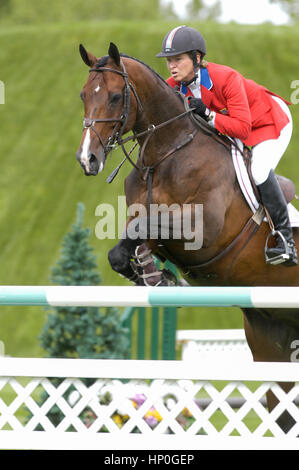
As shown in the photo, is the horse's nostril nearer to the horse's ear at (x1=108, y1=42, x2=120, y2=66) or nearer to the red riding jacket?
the horse's ear at (x1=108, y1=42, x2=120, y2=66)

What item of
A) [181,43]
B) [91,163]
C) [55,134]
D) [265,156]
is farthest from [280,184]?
[55,134]

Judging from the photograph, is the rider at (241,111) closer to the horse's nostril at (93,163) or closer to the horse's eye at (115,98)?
the horse's eye at (115,98)

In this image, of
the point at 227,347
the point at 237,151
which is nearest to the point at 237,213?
the point at 237,151

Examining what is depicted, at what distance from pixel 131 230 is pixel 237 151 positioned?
0.79 metres

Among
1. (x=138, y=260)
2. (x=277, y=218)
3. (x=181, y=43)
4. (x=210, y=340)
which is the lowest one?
(x=210, y=340)

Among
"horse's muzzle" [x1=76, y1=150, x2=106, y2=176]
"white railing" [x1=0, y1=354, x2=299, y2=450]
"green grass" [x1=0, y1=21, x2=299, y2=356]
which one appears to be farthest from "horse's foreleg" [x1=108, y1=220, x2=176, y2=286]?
"green grass" [x1=0, y1=21, x2=299, y2=356]

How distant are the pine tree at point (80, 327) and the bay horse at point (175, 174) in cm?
224

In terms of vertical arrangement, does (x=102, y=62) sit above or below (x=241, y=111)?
above

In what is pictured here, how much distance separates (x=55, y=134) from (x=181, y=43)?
15511 millimetres

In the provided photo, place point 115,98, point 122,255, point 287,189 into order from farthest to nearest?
point 287,189, point 122,255, point 115,98

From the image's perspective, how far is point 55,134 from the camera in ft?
61.3

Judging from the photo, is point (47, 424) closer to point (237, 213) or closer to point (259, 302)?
point (259, 302)

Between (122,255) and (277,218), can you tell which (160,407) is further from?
(277,218)

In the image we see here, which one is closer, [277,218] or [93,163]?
[93,163]
